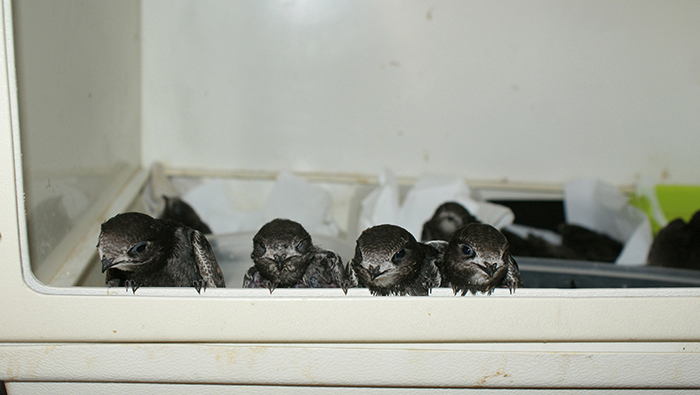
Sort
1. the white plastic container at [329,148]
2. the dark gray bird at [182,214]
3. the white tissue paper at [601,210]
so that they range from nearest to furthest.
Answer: the white plastic container at [329,148]
the dark gray bird at [182,214]
the white tissue paper at [601,210]

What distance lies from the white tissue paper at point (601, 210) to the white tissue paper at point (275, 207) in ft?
4.21

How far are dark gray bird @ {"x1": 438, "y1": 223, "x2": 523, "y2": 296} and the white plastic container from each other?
0.44 ft

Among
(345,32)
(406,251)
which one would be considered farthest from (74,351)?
(345,32)

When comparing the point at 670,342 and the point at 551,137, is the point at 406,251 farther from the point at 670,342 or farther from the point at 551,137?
the point at 551,137

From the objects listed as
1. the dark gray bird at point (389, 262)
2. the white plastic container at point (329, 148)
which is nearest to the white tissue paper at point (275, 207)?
the white plastic container at point (329, 148)

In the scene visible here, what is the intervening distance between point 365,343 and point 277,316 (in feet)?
0.61

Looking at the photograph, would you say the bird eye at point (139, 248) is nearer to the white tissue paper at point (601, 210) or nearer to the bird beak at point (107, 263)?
the bird beak at point (107, 263)

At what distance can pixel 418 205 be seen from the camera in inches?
94.0

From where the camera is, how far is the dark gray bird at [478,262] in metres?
1.12

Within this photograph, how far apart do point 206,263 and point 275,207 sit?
3.65ft

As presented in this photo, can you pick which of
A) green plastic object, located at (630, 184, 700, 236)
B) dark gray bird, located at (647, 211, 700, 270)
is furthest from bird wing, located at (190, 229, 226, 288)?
green plastic object, located at (630, 184, 700, 236)

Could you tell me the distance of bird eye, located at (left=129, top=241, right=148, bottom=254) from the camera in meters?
1.08

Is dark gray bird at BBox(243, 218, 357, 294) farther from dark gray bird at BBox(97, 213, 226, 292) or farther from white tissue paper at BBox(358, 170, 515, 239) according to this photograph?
white tissue paper at BBox(358, 170, 515, 239)

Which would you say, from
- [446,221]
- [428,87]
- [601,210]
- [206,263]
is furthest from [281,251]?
[601,210]
